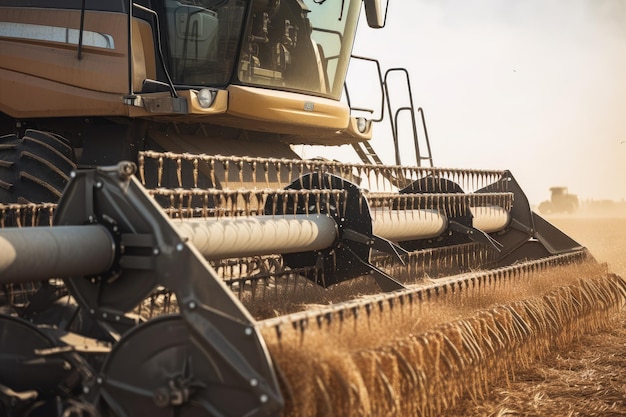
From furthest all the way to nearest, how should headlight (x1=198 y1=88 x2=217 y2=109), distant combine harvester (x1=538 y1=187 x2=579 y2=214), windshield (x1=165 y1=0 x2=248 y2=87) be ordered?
distant combine harvester (x1=538 y1=187 x2=579 y2=214) → windshield (x1=165 y1=0 x2=248 y2=87) → headlight (x1=198 y1=88 x2=217 y2=109)

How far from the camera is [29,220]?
4.09m

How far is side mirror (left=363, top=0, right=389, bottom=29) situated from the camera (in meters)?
5.43

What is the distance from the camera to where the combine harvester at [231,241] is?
2.40 metres

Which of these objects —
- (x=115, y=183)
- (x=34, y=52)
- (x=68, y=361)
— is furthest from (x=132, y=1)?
(x=68, y=361)

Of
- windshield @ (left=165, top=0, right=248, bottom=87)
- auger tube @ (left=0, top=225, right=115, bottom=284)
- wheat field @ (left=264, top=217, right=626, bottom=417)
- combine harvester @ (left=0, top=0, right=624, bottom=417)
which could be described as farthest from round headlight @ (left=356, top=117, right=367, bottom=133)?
auger tube @ (left=0, top=225, right=115, bottom=284)

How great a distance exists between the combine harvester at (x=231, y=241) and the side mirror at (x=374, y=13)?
13 millimetres

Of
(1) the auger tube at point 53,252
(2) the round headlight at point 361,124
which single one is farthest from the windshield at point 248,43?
(1) the auger tube at point 53,252

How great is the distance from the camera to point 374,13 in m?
5.43

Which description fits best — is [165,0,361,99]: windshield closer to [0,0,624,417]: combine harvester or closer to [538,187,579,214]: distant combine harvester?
[0,0,624,417]: combine harvester

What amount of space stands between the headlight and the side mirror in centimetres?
137

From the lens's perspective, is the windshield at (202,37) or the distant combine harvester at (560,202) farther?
the distant combine harvester at (560,202)

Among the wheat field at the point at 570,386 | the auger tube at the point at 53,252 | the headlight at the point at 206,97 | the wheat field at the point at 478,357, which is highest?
the headlight at the point at 206,97

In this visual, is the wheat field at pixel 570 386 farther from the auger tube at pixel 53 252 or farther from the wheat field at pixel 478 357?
the auger tube at pixel 53 252

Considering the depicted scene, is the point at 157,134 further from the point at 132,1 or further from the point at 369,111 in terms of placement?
the point at 369,111
